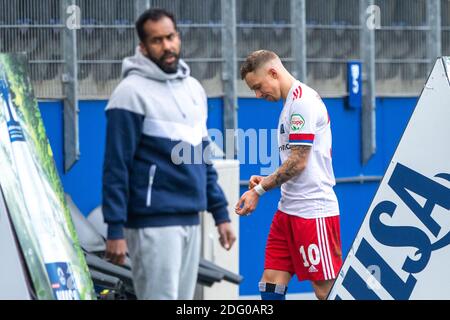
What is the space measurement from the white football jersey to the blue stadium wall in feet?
15.5

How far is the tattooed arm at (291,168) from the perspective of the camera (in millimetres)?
7750

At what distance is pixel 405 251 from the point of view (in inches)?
281

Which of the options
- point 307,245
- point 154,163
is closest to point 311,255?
point 307,245

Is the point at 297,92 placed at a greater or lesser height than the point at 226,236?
greater

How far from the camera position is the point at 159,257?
286 inches

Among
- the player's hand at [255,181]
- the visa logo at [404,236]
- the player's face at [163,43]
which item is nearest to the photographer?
the visa logo at [404,236]

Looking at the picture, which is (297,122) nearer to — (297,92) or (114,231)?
(297,92)

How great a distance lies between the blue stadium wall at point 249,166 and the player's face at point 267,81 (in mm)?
4778

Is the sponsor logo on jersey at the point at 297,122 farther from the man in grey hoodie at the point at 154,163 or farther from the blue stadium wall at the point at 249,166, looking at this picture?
the blue stadium wall at the point at 249,166

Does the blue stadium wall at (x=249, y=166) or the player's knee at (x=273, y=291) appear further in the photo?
the blue stadium wall at (x=249, y=166)

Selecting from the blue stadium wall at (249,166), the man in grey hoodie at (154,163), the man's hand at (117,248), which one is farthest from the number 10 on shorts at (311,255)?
the blue stadium wall at (249,166)

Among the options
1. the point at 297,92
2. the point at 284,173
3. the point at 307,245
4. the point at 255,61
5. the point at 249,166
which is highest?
the point at 255,61

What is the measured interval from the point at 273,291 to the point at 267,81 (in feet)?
3.58
